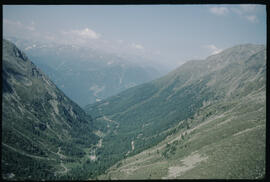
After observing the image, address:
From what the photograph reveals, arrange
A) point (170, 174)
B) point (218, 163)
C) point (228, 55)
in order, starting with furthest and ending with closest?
point (228, 55)
point (170, 174)
point (218, 163)

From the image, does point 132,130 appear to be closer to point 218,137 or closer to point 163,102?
point 163,102

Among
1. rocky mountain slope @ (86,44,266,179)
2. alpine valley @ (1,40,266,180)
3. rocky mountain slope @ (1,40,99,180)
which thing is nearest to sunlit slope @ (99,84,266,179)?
rocky mountain slope @ (86,44,266,179)

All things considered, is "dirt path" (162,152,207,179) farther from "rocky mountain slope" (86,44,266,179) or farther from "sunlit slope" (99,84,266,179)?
"rocky mountain slope" (86,44,266,179)

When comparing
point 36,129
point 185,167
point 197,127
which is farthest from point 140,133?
point 185,167

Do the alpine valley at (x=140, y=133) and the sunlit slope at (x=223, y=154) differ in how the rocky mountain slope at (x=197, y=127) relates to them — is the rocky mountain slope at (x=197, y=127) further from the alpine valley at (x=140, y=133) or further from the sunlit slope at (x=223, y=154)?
the alpine valley at (x=140, y=133)

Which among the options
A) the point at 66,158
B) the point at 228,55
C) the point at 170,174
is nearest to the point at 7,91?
the point at 66,158

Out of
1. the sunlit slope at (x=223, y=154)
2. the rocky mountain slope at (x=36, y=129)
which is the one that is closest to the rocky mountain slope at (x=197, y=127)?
the sunlit slope at (x=223, y=154)
